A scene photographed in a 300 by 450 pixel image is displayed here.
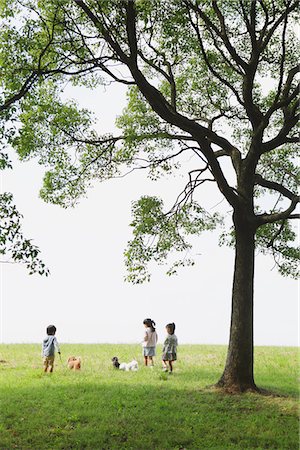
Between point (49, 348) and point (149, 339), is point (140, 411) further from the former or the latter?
point (149, 339)

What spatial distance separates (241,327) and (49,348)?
6092 millimetres

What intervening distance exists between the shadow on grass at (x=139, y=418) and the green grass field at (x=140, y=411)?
0.06ft

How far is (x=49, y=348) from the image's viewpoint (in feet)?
54.3

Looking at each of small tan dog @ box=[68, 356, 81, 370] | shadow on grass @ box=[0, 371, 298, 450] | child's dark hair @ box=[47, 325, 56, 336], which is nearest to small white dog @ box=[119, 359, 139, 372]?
small tan dog @ box=[68, 356, 81, 370]

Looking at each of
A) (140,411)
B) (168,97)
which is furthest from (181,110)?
(140,411)

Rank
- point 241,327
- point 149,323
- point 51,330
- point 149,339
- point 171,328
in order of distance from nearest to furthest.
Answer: point 241,327
point 51,330
point 171,328
point 149,339
point 149,323

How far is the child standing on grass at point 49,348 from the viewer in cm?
1652

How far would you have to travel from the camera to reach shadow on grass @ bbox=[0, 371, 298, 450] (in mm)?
10352

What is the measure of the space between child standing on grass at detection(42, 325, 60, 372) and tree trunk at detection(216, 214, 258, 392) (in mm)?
5357

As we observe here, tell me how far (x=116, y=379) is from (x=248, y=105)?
8.31 metres

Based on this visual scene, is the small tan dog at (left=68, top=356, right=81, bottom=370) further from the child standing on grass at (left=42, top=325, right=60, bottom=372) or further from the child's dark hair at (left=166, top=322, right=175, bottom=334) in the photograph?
the child's dark hair at (left=166, top=322, right=175, bottom=334)

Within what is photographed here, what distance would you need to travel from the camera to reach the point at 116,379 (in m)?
15.2

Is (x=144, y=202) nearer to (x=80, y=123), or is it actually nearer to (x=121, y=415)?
(x=80, y=123)

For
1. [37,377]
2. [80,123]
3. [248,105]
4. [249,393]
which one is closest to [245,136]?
[248,105]
